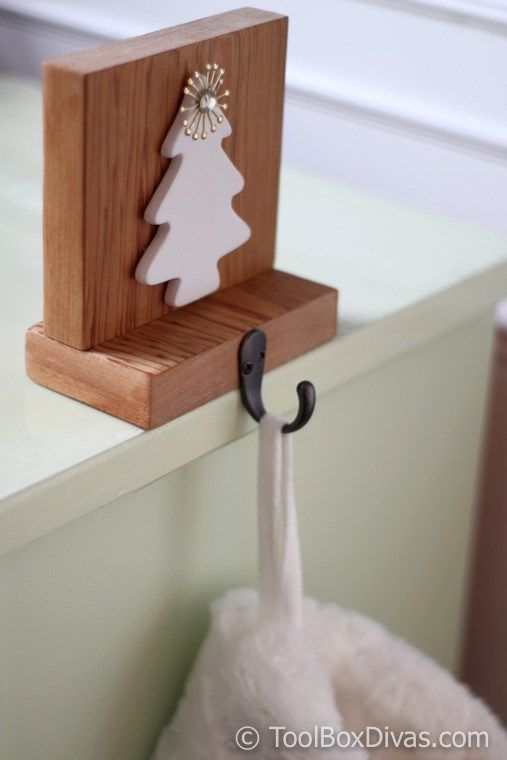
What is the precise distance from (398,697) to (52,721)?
189 mm

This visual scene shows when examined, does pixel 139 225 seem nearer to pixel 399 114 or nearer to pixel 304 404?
pixel 304 404

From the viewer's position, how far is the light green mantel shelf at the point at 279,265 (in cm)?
53

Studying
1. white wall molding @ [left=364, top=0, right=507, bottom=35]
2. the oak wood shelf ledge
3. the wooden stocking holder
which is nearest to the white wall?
white wall molding @ [left=364, top=0, right=507, bottom=35]

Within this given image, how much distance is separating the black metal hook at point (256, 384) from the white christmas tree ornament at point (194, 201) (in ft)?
0.13

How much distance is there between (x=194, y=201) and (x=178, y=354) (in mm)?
76

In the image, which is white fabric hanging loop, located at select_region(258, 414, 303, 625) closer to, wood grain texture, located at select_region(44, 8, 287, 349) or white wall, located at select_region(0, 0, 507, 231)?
wood grain texture, located at select_region(44, 8, 287, 349)

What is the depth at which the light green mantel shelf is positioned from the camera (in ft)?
1.75

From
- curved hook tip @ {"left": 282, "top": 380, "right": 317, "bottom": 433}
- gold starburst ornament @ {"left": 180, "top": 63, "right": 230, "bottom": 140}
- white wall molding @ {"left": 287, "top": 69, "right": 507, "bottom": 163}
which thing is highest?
gold starburst ornament @ {"left": 180, "top": 63, "right": 230, "bottom": 140}

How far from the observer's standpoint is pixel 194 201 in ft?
1.90

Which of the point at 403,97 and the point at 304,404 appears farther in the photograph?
the point at 403,97

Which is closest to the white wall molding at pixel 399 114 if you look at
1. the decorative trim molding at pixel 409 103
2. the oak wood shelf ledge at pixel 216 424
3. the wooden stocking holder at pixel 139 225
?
the decorative trim molding at pixel 409 103

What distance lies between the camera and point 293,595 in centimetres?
62

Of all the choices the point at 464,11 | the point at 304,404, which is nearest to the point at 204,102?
the point at 304,404

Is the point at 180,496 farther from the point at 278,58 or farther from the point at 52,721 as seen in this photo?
the point at 278,58
